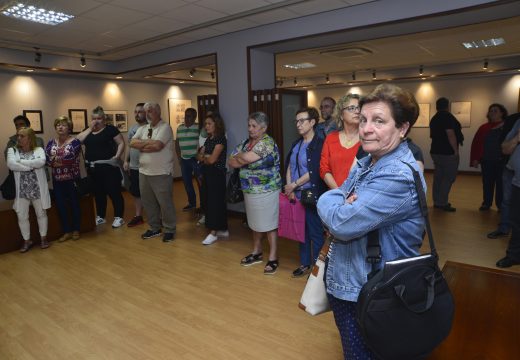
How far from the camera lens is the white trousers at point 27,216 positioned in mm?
4456

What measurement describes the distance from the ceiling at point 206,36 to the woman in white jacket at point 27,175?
1.55 metres

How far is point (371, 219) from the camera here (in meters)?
1.18

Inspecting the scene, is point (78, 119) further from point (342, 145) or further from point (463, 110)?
point (463, 110)

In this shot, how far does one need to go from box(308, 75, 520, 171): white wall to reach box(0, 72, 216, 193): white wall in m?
5.73

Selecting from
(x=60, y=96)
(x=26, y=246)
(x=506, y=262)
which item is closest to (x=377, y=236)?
(x=506, y=262)

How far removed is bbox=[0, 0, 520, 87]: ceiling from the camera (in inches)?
165

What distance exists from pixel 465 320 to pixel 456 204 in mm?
5722

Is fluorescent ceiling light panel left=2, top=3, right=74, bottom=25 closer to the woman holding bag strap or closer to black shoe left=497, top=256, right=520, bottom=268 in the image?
the woman holding bag strap

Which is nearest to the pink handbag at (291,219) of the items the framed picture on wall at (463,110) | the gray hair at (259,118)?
the gray hair at (259,118)

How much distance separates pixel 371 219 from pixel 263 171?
246 cm

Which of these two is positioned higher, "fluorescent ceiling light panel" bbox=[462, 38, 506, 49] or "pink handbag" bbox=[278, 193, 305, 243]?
"fluorescent ceiling light panel" bbox=[462, 38, 506, 49]

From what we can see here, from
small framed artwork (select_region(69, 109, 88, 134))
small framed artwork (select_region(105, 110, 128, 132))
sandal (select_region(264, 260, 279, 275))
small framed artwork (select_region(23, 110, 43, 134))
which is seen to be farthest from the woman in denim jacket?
small framed artwork (select_region(105, 110, 128, 132))

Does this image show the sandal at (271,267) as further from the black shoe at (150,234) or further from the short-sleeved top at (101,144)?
the short-sleeved top at (101,144)

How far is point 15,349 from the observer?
8.42ft
